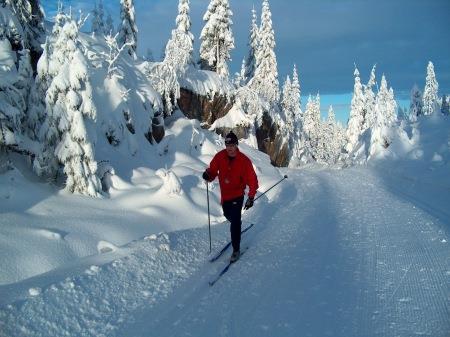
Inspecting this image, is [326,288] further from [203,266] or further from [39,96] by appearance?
[39,96]

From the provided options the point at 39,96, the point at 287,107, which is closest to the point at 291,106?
the point at 287,107

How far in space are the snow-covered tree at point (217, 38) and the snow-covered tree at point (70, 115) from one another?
29959 mm

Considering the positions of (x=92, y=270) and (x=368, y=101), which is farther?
(x=368, y=101)

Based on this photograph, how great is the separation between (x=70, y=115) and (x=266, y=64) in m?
37.7

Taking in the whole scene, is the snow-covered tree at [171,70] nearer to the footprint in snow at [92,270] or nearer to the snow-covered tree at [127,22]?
the snow-covered tree at [127,22]

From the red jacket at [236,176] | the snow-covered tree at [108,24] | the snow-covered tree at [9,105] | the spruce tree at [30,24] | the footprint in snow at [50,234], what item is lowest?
the footprint in snow at [50,234]

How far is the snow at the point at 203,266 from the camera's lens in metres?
5.08

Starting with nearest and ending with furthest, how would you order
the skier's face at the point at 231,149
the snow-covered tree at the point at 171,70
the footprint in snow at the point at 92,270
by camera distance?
the footprint in snow at the point at 92,270, the skier's face at the point at 231,149, the snow-covered tree at the point at 171,70

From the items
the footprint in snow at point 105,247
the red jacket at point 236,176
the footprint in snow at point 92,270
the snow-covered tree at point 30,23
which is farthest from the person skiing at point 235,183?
the snow-covered tree at point 30,23

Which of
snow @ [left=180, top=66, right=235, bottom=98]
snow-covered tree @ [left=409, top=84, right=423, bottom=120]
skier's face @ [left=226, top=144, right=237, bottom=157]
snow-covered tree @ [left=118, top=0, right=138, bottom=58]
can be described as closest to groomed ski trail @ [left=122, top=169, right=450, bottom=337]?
skier's face @ [left=226, top=144, right=237, bottom=157]

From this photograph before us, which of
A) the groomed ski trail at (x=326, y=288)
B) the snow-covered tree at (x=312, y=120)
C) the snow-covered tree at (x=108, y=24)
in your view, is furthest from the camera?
the snow-covered tree at (x=312, y=120)

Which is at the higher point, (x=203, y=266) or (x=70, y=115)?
(x=70, y=115)

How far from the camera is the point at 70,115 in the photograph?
1084cm

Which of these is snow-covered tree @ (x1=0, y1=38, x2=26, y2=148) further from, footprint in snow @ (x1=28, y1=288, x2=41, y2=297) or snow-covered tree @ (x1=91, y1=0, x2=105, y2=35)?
snow-covered tree @ (x1=91, y1=0, x2=105, y2=35)
